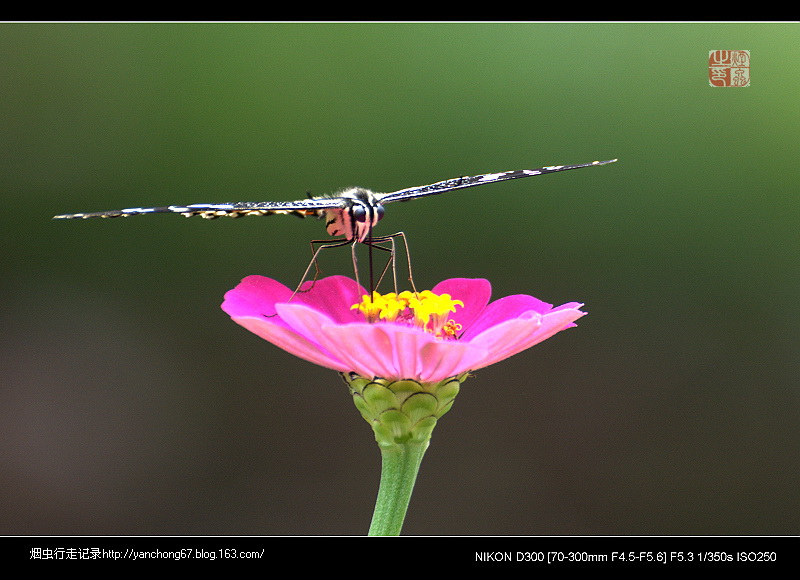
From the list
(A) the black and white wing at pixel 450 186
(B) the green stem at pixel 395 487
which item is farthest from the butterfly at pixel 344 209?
(B) the green stem at pixel 395 487

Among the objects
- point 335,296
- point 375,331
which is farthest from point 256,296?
point 375,331

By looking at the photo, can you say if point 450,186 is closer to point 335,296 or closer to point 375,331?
point 335,296

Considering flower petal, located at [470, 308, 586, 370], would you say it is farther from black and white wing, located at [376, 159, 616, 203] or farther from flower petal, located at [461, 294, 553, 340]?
black and white wing, located at [376, 159, 616, 203]

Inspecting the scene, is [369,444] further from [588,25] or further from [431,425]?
[431,425]

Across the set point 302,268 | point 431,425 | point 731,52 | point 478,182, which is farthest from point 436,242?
point 431,425

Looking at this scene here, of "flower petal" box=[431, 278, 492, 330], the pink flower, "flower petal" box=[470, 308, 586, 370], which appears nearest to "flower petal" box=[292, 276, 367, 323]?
the pink flower
